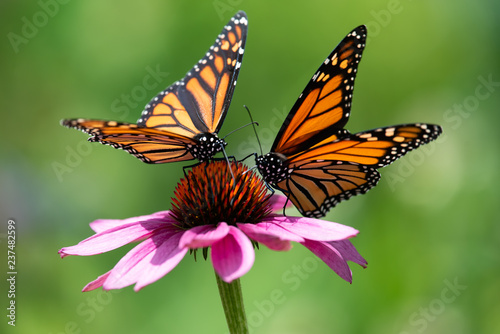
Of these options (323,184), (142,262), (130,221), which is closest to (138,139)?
(130,221)

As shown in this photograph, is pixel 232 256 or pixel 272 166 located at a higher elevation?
pixel 272 166


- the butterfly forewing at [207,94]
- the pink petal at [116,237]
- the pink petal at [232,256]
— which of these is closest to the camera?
the pink petal at [232,256]

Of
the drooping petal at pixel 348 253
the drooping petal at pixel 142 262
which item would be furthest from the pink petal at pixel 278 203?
the drooping petal at pixel 142 262

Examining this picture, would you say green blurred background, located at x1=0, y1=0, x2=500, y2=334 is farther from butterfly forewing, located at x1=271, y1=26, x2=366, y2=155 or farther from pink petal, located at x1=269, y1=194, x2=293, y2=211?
butterfly forewing, located at x1=271, y1=26, x2=366, y2=155

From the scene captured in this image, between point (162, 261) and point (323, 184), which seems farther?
point (323, 184)

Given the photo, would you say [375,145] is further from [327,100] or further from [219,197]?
[219,197]

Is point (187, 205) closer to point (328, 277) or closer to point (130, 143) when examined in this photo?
point (130, 143)

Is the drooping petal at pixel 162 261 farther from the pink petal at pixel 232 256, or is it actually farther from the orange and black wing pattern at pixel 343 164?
the orange and black wing pattern at pixel 343 164

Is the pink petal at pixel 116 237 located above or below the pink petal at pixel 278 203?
above
